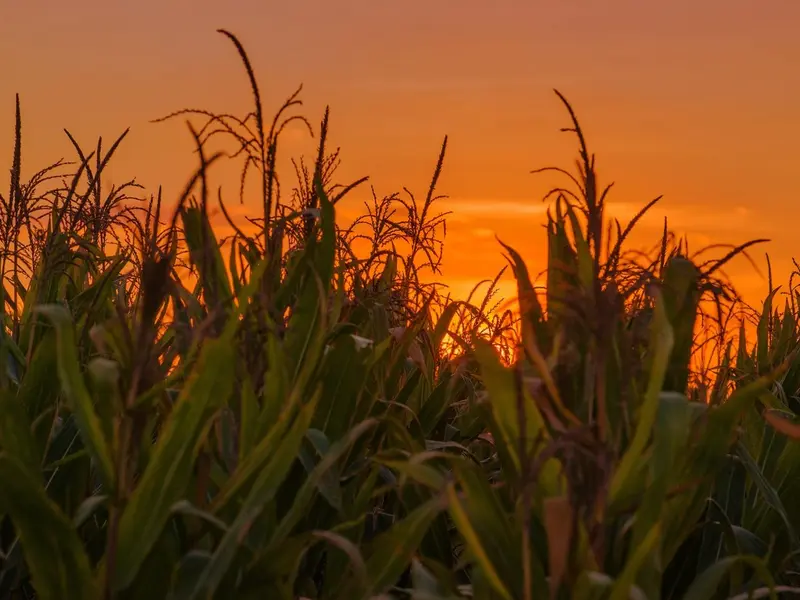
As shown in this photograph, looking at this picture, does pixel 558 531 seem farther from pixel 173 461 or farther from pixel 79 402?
pixel 79 402

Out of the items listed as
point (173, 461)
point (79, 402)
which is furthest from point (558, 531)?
point (79, 402)

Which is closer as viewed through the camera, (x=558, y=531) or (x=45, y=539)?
(x=558, y=531)

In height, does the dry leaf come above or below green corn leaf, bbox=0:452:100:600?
above

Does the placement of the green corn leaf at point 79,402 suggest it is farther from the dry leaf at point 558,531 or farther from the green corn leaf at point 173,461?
the dry leaf at point 558,531

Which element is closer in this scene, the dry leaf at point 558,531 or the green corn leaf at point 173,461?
the dry leaf at point 558,531

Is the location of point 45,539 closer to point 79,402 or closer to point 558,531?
point 79,402

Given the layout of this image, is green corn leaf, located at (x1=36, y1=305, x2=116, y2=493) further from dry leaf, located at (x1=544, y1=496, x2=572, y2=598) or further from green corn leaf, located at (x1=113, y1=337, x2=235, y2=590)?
dry leaf, located at (x1=544, y1=496, x2=572, y2=598)

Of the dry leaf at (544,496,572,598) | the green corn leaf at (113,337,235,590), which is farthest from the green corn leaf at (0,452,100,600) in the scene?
the dry leaf at (544,496,572,598)

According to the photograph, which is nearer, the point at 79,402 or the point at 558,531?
the point at 558,531

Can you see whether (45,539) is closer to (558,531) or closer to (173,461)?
(173,461)

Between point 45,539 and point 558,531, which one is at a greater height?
point 558,531

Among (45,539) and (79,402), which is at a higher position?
(79,402)

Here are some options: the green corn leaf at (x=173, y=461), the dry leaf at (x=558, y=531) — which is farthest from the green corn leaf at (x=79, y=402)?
the dry leaf at (x=558, y=531)

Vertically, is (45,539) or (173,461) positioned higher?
(173,461)
